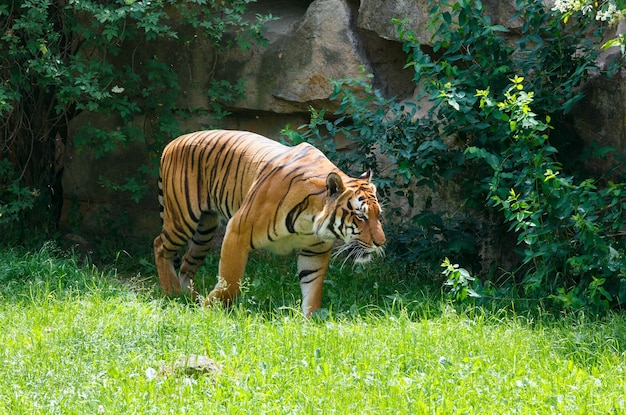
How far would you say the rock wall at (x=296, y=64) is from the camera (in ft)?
25.4

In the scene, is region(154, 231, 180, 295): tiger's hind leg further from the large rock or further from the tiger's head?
the large rock

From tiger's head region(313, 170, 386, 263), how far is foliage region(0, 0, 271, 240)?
8.06 feet

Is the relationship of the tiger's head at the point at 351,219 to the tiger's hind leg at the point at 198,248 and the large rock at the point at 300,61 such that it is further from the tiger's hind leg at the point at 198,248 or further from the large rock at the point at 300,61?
the large rock at the point at 300,61

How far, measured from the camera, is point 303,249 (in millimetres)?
6312

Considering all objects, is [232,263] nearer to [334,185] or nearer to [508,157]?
[334,185]

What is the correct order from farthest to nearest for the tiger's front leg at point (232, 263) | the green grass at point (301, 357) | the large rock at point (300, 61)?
1. the large rock at point (300, 61)
2. the tiger's front leg at point (232, 263)
3. the green grass at point (301, 357)

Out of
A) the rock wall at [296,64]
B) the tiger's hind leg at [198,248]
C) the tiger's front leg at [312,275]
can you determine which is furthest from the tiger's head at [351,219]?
the rock wall at [296,64]

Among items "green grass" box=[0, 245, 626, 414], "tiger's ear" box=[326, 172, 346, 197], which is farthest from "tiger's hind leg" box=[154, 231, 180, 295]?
"tiger's ear" box=[326, 172, 346, 197]

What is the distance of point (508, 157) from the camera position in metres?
6.35

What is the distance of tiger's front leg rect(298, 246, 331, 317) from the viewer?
619 cm

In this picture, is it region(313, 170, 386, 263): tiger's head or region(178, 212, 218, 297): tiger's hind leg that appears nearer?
region(313, 170, 386, 263): tiger's head

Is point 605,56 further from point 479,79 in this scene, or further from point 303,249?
point 303,249

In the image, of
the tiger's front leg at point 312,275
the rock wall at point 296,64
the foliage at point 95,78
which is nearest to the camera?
the tiger's front leg at point 312,275

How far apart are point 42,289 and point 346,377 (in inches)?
109
